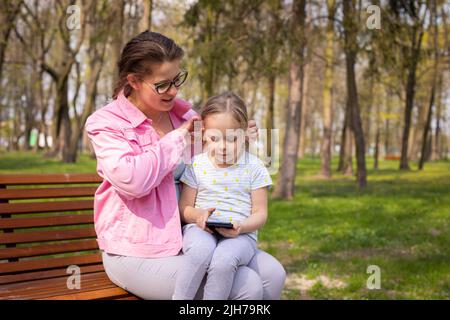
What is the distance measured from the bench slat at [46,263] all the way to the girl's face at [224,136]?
1088mm

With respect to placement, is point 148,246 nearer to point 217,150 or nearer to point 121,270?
point 121,270

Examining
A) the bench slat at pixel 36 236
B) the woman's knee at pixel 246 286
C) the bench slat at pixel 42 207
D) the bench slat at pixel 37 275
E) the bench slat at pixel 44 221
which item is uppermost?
the bench slat at pixel 42 207

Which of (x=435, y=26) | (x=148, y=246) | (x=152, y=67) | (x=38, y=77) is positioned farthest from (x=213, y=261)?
(x=38, y=77)

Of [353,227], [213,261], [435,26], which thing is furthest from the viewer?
[435,26]

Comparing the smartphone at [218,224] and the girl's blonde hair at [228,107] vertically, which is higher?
the girl's blonde hair at [228,107]

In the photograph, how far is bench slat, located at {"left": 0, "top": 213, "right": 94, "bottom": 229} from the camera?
121 inches

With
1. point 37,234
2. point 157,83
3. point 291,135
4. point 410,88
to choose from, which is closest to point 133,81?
point 157,83

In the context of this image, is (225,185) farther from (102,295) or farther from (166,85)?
(102,295)

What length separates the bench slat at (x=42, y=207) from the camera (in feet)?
10.1

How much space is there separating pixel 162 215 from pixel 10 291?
889mm

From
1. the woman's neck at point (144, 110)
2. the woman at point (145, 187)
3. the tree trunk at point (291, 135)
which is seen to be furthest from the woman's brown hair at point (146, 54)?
the tree trunk at point (291, 135)

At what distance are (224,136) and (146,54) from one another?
0.54 meters

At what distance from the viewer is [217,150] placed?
2.73m

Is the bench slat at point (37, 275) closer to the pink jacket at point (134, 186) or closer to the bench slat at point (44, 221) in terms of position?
the bench slat at point (44, 221)
